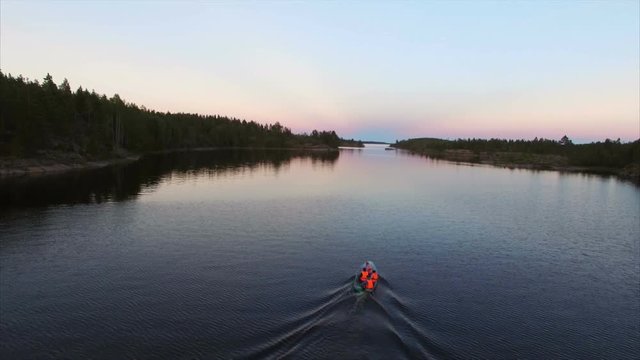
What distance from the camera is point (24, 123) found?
95.9 meters

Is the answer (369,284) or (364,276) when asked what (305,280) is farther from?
(369,284)

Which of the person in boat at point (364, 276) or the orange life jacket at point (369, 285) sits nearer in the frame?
the orange life jacket at point (369, 285)

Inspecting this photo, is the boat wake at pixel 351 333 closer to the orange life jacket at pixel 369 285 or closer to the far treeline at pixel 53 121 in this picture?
the orange life jacket at pixel 369 285

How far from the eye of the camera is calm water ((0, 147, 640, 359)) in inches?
955

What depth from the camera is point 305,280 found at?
3406 centimetres

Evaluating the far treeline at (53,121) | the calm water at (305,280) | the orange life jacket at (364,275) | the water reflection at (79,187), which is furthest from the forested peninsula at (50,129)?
the orange life jacket at (364,275)

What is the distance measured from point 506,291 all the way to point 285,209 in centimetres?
3859

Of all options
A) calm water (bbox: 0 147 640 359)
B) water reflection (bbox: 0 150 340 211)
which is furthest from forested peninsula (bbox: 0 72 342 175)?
calm water (bbox: 0 147 640 359)

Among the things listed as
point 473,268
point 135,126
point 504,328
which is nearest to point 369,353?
point 504,328

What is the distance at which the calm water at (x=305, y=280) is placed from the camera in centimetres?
2427

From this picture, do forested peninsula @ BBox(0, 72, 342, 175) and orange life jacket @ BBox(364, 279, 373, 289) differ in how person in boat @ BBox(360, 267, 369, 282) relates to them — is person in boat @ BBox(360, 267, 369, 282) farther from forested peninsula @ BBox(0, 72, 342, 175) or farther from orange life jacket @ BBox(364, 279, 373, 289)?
forested peninsula @ BBox(0, 72, 342, 175)

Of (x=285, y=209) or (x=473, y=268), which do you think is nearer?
(x=473, y=268)

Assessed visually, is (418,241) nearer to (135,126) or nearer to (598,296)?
(598,296)

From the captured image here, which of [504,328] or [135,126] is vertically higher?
[135,126]
